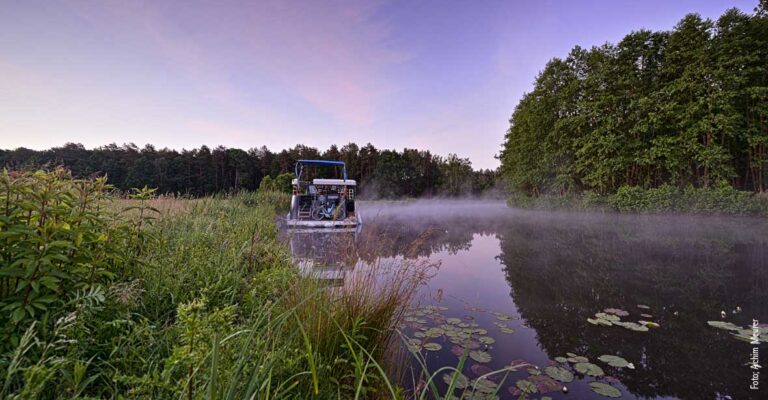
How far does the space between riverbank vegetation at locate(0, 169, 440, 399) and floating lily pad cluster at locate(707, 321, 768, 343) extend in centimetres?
326

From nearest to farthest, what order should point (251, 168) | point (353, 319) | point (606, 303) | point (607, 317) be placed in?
point (353, 319) → point (607, 317) → point (606, 303) → point (251, 168)

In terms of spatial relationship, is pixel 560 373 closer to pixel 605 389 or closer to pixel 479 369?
pixel 605 389

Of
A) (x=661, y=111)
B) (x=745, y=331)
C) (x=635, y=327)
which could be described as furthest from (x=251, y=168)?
(x=745, y=331)

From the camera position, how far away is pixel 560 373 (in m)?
2.27

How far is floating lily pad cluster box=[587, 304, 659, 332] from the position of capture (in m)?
3.04

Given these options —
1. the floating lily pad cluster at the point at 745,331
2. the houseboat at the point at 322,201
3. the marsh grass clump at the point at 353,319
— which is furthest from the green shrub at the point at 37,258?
the houseboat at the point at 322,201

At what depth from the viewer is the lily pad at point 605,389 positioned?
2037 mm

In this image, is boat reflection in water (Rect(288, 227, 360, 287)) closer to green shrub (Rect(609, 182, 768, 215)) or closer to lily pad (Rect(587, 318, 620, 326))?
lily pad (Rect(587, 318, 620, 326))

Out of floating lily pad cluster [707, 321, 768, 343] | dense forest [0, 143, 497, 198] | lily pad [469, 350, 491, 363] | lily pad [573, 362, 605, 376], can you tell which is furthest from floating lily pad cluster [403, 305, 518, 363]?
dense forest [0, 143, 497, 198]

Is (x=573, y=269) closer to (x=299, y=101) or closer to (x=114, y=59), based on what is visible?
(x=114, y=59)

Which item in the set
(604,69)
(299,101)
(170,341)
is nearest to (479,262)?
(170,341)

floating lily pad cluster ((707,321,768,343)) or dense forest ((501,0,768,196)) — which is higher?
dense forest ((501,0,768,196))

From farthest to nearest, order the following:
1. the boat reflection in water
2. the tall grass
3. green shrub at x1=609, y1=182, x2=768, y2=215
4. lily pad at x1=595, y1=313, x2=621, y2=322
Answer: green shrub at x1=609, y1=182, x2=768, y2=215 < lily pad at x1=595, y1=313, x2=621, y2=322 < the boat reflection in water < the tall grass

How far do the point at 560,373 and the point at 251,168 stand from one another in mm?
45961
